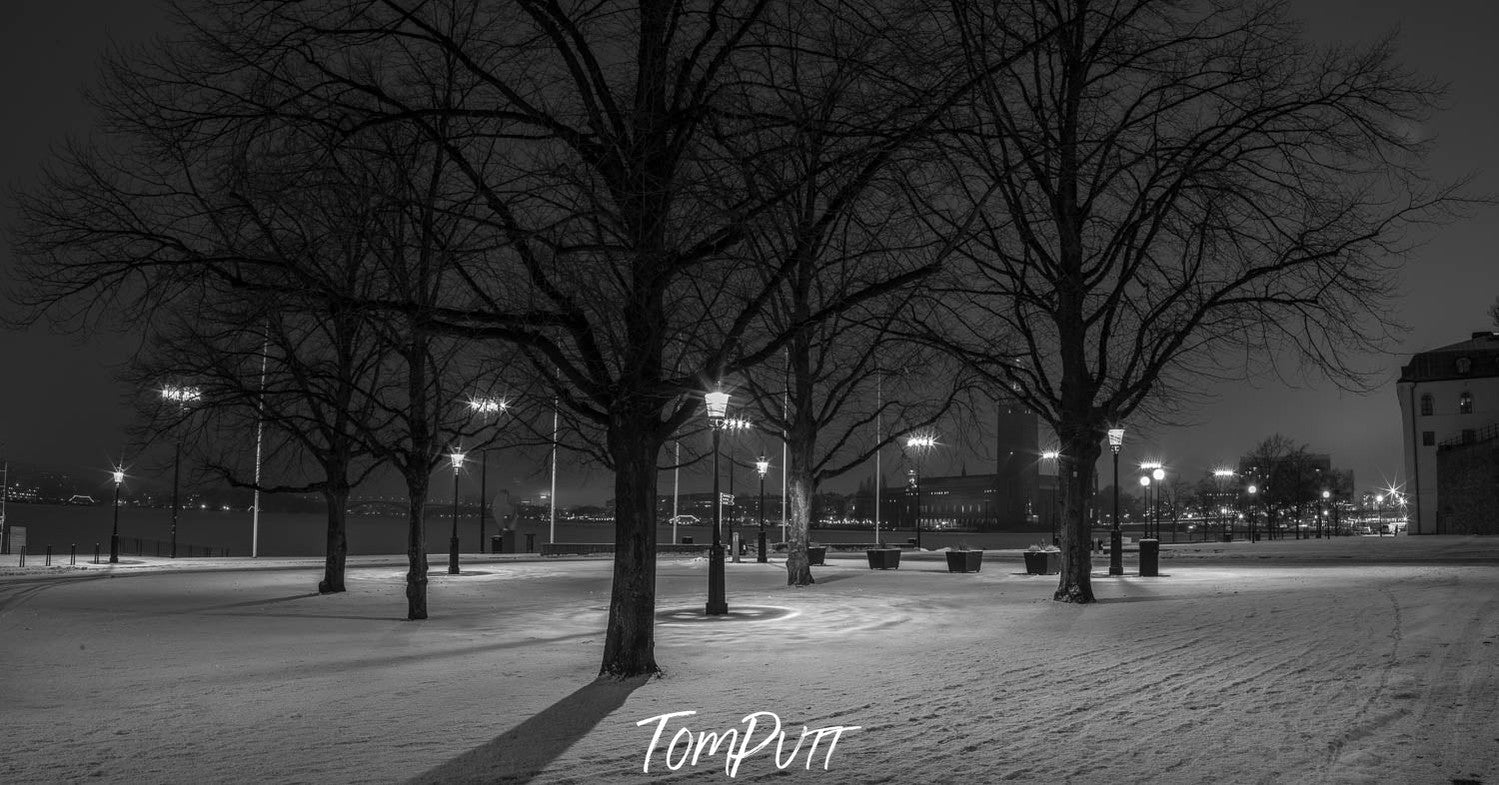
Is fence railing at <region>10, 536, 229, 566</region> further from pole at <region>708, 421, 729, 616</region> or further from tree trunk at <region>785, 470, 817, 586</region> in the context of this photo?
Result: pole at <region>708, 421, 729, 616</region>

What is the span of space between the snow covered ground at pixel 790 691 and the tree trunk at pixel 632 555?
43cm

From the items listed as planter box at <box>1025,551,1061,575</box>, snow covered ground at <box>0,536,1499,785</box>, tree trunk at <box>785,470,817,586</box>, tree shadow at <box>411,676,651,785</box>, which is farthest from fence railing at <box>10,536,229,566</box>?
tree shadow at <box>411,676,651,785</box>

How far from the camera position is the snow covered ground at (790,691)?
7.71 meters

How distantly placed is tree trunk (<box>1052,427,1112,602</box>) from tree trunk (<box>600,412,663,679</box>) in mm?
11129

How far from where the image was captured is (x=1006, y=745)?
8.21 m

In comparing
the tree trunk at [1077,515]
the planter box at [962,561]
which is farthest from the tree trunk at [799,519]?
the planter box at [962,561]

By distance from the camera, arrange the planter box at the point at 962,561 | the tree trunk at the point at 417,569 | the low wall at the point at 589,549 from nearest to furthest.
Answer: the tree trunk at the point at 417,569 → the planter box at the point at 962,561 → the low wall at the point at 589,549

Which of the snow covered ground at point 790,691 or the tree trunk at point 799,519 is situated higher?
the tree trunk at point 799,519

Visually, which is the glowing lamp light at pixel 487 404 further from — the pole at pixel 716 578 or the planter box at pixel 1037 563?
the planter box at pixel 1037 563

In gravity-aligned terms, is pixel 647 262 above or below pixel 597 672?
above

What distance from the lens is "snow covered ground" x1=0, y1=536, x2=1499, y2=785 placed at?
25.3ft

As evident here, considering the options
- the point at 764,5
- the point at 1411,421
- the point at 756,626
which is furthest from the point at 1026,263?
the point at 1411,421

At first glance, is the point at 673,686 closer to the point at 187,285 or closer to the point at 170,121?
the point at 187,285

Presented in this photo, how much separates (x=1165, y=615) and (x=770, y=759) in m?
11.4
